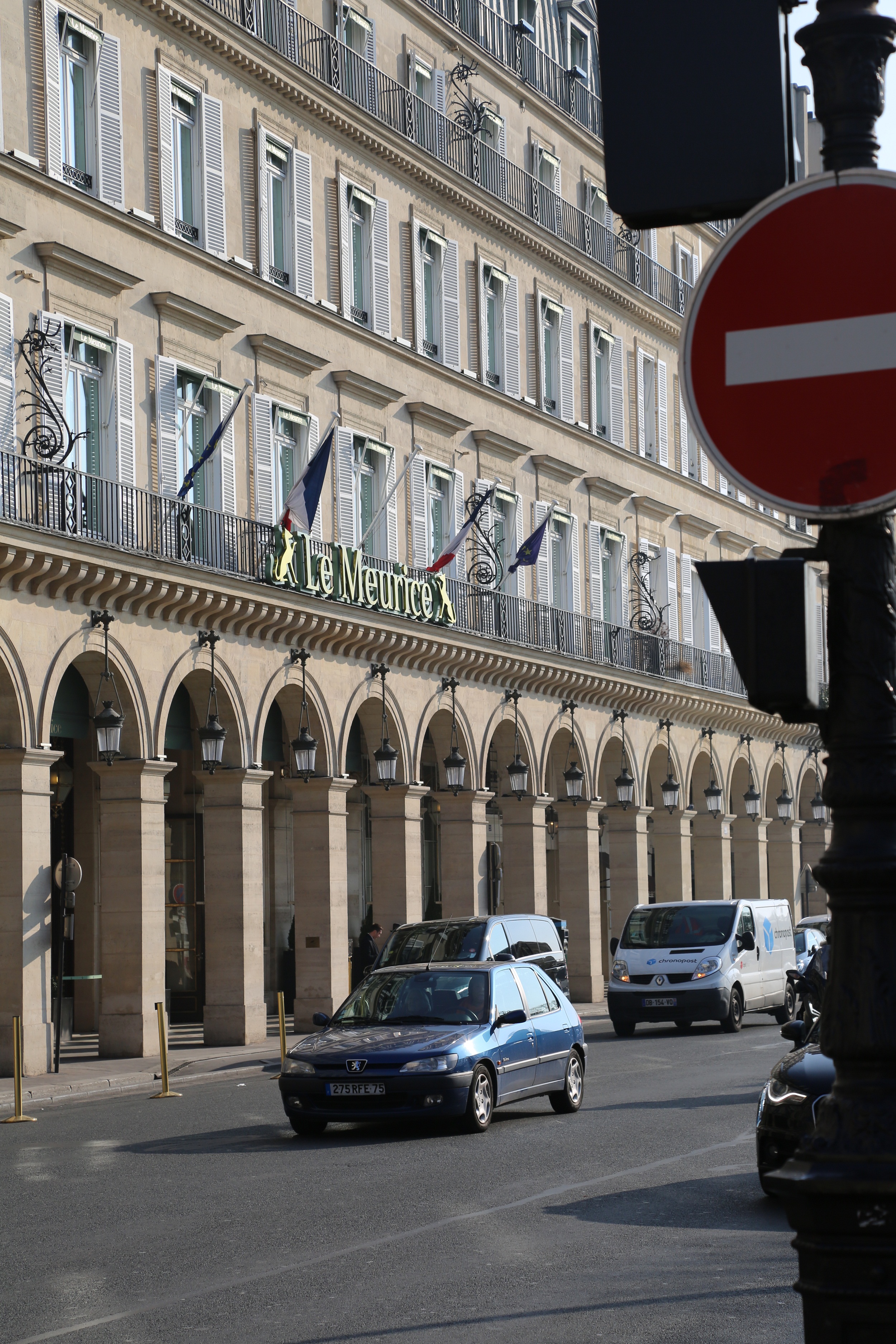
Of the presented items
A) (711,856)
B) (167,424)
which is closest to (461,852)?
(167,424)

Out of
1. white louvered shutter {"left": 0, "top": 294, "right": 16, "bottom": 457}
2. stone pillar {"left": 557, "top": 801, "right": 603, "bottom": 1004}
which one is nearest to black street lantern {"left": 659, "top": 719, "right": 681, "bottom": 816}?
stone pillar {"left": 557, "top": 801, "right": 603, "bottom": 1004}

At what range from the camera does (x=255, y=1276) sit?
10.5m

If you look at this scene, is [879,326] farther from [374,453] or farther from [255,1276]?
[374,453]

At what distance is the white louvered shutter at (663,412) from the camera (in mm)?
52562

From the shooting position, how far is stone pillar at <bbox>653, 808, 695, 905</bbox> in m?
50.1

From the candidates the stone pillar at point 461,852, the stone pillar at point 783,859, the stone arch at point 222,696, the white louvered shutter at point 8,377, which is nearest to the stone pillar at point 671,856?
the stone pillar at point 783,859

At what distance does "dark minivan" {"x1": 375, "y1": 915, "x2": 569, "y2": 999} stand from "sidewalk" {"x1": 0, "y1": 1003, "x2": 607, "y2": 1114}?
2906 millimetres

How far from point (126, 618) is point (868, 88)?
87.5 ft

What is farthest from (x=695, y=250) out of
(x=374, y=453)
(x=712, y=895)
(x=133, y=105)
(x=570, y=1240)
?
(x=570, y=1240)

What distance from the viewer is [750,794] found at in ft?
182

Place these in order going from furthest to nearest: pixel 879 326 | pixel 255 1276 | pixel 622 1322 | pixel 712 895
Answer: pixel 712 895
pixel 255 1276
pixel 622 1322
pixel 879 326

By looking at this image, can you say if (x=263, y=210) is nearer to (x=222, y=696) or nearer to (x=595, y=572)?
(x=222, y=696)

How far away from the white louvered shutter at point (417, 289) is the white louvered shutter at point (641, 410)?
12.0m

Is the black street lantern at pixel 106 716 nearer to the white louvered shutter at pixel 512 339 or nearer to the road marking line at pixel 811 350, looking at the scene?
the white louvered shutter at pixel 512 339
